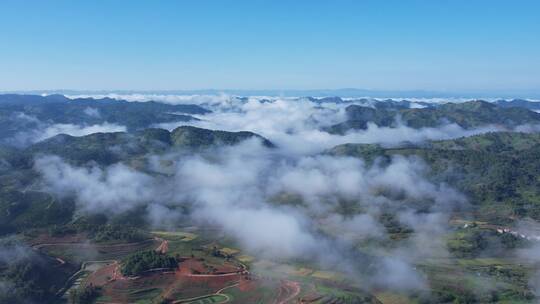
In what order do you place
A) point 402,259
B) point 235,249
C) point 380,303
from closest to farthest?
1. point 380,303
2. point 402,259
3. point 235,249

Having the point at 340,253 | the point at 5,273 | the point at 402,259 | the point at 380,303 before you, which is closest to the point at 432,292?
the point at 380,303

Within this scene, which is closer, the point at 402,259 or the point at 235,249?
the point at 402,259

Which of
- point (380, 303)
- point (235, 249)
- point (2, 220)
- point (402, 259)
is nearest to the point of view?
point (380, 303)

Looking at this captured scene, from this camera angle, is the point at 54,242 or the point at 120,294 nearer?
the point at 120,294

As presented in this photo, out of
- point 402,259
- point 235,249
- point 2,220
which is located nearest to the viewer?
point 402,259

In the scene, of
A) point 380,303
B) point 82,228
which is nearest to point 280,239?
point 380,303

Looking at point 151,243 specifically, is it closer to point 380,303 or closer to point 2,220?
point 2,220

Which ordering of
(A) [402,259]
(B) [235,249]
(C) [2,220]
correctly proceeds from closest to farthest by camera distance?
(A) [402,259] → (B) [235,249] → (C) [2,220]

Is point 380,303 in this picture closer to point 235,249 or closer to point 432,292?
point 432,292
